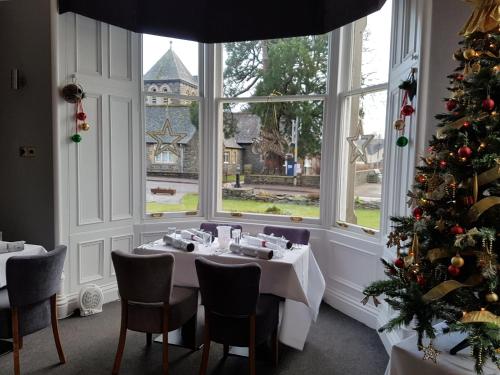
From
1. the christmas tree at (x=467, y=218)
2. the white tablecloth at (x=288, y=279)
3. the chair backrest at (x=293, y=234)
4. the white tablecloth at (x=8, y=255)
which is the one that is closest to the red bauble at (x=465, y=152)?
the christmas tree at (x=467, y=218)

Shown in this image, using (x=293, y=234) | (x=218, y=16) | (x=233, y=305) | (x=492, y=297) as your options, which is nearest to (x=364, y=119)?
(x=293, y=234)

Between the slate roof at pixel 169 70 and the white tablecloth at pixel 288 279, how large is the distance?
6.64 ft

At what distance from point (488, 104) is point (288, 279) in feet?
5.40

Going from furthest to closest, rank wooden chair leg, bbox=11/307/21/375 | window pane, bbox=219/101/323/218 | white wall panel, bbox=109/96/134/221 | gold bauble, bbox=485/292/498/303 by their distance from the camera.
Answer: window pane, bbox=219/101/323/218 → white wall panel, bbox=109/96/134/221 → wooden chair leg, bbox=11/307/21/375 → gold bauble, bbox=485/292/498/303

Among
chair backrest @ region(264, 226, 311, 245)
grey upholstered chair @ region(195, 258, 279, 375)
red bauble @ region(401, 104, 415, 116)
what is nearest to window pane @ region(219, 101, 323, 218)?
chair backrest @ region(264, 226, 311, 245)

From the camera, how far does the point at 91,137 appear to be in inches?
142

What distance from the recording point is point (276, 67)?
420cm

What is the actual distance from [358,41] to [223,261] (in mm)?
2630

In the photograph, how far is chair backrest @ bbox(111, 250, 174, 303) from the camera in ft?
7.80

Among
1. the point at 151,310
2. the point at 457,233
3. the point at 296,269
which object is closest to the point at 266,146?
the point at 296,269

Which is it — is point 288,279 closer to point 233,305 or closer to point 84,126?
point 233,305

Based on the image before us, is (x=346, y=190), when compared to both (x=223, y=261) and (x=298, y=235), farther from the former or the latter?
(x=223, y=261)

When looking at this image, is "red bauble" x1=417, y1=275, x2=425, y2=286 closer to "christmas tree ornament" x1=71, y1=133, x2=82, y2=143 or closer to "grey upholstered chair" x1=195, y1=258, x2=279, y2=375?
"grey upholstered chair" x1=195, y1=258, x2=279, y2=375

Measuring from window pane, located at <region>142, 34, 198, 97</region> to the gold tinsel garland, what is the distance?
3.15 m
